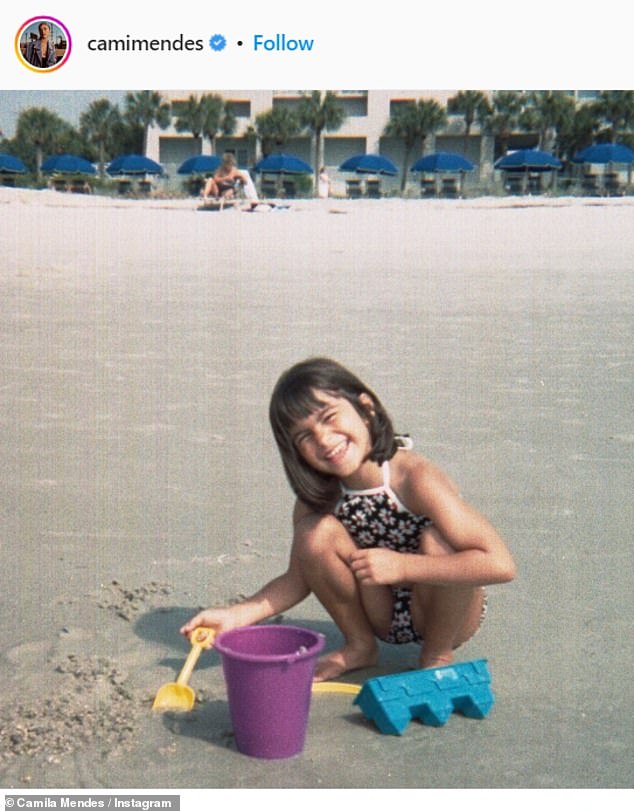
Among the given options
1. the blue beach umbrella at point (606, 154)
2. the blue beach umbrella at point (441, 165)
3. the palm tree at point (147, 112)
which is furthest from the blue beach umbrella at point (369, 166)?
the palm tree at point (147, 112)

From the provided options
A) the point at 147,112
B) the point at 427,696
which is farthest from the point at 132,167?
the point at 427,696

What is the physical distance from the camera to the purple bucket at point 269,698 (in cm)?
229

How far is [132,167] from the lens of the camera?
21641 mm

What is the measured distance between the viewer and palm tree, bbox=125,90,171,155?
18683 millimetres

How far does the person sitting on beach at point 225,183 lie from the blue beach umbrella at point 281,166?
19.8 feet

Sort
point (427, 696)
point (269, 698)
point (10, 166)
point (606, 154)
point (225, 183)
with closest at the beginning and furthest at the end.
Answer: point (269, 698) → point (427, 696) → point (225, 183) → point (10, 166) → point (606, 154)

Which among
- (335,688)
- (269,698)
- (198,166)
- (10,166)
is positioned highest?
(198,166)

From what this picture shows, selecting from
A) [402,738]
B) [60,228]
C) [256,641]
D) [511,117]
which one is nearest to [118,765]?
[256,641]

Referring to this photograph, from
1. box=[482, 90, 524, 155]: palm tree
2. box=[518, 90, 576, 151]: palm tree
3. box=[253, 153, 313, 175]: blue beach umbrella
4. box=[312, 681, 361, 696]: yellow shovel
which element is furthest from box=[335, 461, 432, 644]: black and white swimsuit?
box=[482, 90, 524, 155]: palm tree
